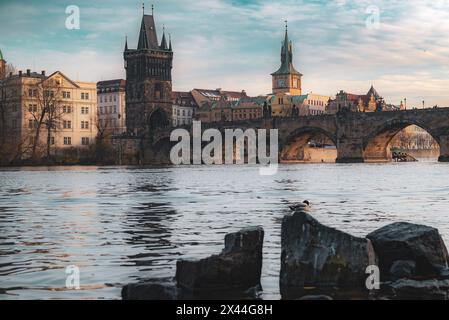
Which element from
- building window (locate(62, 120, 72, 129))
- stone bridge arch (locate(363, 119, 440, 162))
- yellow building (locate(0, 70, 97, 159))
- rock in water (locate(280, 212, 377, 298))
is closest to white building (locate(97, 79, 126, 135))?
yellow building (locate(0, 70, 97, 159))

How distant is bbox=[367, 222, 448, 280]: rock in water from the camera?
1217 centimetres

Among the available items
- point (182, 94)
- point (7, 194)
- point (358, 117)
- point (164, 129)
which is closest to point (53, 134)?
point (164, 129)

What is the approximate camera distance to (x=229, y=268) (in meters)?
11.5

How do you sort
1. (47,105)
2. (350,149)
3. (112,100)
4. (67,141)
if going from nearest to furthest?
(47,105) → (67,141) → (350,149) → (112,100)

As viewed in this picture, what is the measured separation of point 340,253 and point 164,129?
418 ft

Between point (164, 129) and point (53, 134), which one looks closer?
point (53, 134)

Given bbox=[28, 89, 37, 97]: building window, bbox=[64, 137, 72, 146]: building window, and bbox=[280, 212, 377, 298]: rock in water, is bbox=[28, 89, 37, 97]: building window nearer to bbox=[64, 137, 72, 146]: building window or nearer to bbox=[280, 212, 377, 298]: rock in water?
bbox=[64, 137, 72, 146]: building window

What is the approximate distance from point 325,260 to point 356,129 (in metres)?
102

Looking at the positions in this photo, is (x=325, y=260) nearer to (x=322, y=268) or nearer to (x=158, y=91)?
(x=322, y=268)

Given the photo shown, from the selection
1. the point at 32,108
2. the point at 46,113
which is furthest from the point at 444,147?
the point at 32,108

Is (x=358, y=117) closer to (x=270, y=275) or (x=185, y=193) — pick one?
(x=185, y=193)

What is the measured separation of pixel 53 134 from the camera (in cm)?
10838

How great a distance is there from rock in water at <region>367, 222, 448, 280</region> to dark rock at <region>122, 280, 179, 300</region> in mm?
3405

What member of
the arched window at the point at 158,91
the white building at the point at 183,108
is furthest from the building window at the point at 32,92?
the white building at the point at 183,108
